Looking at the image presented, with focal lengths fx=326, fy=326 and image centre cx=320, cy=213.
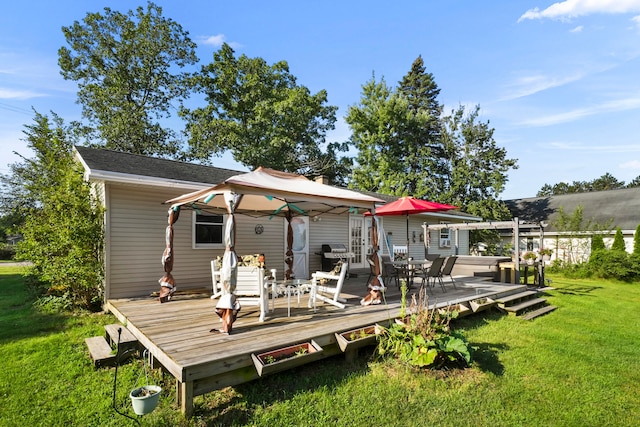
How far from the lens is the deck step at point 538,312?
6.70 m

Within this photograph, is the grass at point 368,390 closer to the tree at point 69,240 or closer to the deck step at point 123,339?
the deck step at point 123,339

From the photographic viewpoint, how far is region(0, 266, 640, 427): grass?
3.00m

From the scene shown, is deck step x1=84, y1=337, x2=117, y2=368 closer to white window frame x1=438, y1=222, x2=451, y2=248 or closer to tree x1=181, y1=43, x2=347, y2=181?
white window frame x1=438, y1=222, x2=451, y2=248

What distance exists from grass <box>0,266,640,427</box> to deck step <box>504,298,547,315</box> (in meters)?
1.43

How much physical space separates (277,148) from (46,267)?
1633cm

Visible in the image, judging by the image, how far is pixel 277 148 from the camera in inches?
849

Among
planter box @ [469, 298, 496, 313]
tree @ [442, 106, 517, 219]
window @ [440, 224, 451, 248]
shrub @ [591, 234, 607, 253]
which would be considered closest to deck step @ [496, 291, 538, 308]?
planter box @ [469, 298, 496, 313]

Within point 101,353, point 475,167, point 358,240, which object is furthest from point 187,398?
point 475,167

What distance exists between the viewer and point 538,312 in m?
7.09

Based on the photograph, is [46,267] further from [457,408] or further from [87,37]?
[87,37]

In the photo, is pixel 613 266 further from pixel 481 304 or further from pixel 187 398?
pixel 187 398

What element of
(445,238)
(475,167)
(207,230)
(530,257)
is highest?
(475,167)

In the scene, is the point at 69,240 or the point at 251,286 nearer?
the point at 251,286

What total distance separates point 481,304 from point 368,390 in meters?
4.00
